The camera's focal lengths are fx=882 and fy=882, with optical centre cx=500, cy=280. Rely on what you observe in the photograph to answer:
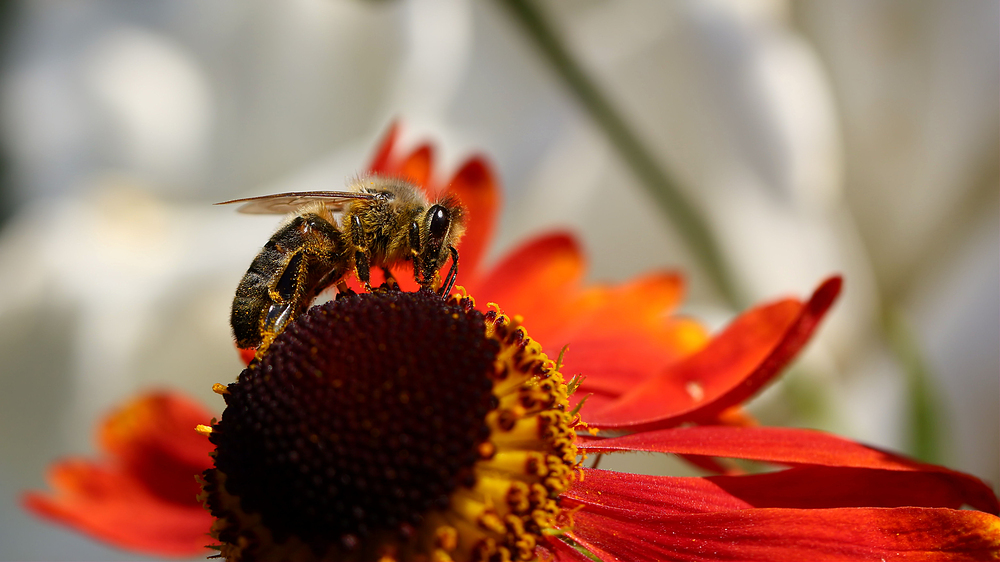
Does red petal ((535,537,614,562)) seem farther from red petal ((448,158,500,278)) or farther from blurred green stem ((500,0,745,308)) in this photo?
blurred green stem ((500,0,745,308))

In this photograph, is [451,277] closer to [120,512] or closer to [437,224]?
[437,224]

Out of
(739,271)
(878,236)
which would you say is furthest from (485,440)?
(878,236)

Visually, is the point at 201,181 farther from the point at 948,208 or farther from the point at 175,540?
the point at 948,208

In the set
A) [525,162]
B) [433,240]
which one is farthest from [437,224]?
[525,162]

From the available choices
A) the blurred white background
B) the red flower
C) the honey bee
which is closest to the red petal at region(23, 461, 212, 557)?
the red flower

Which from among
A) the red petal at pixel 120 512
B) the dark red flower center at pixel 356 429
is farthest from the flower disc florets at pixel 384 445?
the red petal at pixel 120 512

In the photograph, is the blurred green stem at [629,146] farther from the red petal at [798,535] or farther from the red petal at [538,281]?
the red petal at [798,535]

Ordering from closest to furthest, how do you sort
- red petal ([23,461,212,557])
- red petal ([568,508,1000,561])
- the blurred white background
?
red petal ([568,508,1000,561]) < red petal ([23,461,212,557]) < the blurred white background
